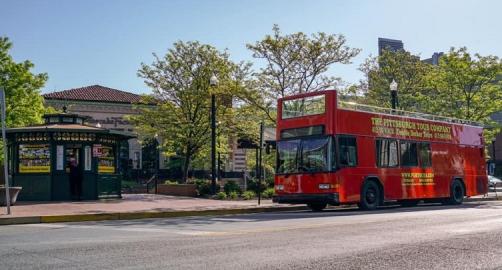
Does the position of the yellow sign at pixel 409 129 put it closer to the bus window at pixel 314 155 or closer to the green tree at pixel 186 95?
the bus window at pixel 314 155

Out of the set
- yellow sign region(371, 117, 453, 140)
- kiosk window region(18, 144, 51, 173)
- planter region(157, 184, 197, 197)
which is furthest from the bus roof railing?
kiosk window region(18, 144, 51, 173)

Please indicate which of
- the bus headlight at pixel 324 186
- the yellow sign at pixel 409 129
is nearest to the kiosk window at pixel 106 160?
the bus headlight at pixel 324 186

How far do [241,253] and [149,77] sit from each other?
26583 millimetres

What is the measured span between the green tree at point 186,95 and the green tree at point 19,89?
23.5ft

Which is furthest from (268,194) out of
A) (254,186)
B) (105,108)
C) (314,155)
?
(105,108)

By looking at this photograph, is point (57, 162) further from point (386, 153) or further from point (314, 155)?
point (386, 153)

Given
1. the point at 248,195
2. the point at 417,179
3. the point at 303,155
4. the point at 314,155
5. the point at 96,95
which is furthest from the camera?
the point at 96,95

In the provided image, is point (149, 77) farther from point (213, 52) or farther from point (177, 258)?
point (177, 258)

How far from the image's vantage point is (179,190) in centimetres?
2841

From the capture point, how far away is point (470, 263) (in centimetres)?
752

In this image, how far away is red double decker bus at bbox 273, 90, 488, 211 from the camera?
61.7ft

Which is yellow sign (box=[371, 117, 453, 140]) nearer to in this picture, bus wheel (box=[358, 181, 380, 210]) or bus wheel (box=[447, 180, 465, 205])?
bus wheel (box=[358, 181, 380, 210])

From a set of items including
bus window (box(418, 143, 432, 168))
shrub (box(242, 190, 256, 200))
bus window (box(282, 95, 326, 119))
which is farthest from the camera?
shrub (box(242, 190, 256, 200))

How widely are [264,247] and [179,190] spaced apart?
783 inches
